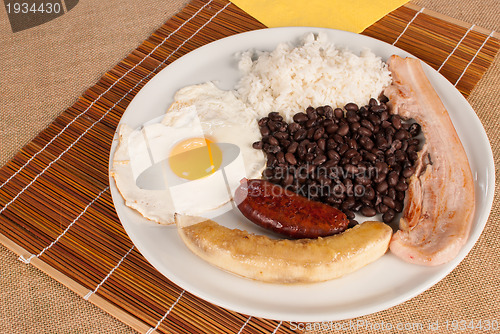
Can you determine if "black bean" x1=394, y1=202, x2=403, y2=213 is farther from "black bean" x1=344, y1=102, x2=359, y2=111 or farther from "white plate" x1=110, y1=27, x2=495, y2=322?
"black bean" x1=344, y1=102, x2=359, y2=111

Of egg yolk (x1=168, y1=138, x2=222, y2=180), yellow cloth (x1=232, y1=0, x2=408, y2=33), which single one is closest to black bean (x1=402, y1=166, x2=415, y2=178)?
egg yolk (x1=168, y1=138, x2=222, y2=180)

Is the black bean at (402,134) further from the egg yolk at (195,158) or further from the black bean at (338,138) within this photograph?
the egg yolk at (195,158)

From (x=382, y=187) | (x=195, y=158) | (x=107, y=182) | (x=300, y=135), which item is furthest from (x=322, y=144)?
(x=107, y=182)

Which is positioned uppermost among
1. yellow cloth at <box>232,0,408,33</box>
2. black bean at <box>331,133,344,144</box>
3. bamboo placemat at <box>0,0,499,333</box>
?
yellow cloth at <box>232,0,408,33</box>

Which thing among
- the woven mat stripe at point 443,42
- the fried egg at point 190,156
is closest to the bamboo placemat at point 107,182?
the woven mat stripe at point 443,42

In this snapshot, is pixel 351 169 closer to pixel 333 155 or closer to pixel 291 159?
pixel 333 155

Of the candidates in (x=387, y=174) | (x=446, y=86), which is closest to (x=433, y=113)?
(x=446, y=86)

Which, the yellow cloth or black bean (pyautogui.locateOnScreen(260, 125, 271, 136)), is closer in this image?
black bean (pyautogui.locateOnScreen(260, 125, 271, 136))
